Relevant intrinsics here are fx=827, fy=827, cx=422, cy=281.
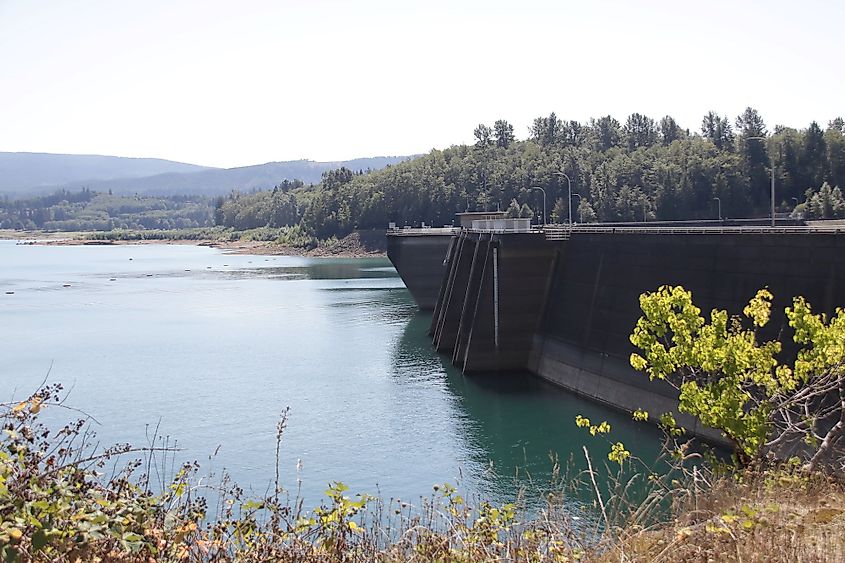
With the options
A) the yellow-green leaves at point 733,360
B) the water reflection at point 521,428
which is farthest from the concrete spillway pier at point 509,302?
the yellow-green leaves at point 733,360

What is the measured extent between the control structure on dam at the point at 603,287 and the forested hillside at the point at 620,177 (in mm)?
65764

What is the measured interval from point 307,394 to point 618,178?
105054 mm

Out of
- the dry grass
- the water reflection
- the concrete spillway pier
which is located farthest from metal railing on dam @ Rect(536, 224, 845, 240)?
the dry grass

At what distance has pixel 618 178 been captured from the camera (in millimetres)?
135750

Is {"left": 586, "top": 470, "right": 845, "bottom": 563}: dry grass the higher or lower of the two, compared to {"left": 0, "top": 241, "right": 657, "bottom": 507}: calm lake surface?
higher

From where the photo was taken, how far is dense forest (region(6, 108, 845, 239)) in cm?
11575

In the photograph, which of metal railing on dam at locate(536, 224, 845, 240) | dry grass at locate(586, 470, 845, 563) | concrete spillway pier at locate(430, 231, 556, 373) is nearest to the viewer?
dry grass at locate(586, 470, 845, 563)

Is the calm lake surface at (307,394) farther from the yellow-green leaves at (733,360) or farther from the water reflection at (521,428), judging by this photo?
the yellow-green leaves at (733,360)

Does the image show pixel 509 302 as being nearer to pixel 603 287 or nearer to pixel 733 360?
pixel 603 287

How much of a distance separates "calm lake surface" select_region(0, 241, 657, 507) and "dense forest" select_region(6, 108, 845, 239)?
5513cm

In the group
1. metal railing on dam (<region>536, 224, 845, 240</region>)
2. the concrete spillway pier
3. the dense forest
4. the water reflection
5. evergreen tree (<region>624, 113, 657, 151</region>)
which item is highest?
evergreen tree (<region>624, 113, 657, 151</region>)

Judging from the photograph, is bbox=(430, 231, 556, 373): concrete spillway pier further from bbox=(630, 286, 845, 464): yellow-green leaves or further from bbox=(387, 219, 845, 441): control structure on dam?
bbox=(630, 286, 845, 464): yellow-green leaves

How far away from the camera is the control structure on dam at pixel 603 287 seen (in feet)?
92.3

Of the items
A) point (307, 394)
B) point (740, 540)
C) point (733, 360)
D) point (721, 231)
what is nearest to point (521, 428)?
point (721, 231)
